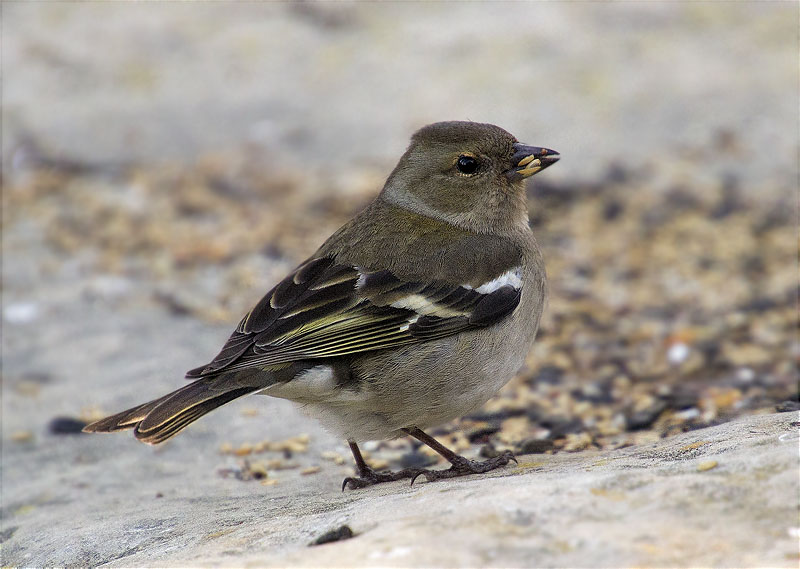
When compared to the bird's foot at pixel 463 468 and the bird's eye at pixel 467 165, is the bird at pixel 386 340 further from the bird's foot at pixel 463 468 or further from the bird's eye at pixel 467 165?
the bird's eye at pixel 467 165

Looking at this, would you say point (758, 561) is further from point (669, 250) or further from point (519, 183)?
point (669, 250)

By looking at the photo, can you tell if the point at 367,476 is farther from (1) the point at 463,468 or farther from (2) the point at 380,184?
(2) the point at 380,184

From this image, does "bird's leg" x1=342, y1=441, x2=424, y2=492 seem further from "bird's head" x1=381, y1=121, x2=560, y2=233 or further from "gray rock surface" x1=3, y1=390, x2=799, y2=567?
"bird's head" x1=381, y1=121, x2=560, y2=233

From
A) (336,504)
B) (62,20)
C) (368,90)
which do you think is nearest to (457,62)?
(368,90)

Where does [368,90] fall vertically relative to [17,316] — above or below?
above

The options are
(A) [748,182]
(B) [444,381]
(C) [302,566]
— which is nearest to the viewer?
(C) [302,566]

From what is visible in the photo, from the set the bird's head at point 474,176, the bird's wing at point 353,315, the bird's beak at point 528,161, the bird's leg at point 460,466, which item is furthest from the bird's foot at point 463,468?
the bird's beak at point 528,161

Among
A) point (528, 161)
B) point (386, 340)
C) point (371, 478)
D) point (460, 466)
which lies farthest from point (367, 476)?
point (528, 161)

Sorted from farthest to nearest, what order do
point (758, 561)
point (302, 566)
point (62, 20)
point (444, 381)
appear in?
point (62, 20) → point (444, 381) → point (302, 566) → point (758, 561)
